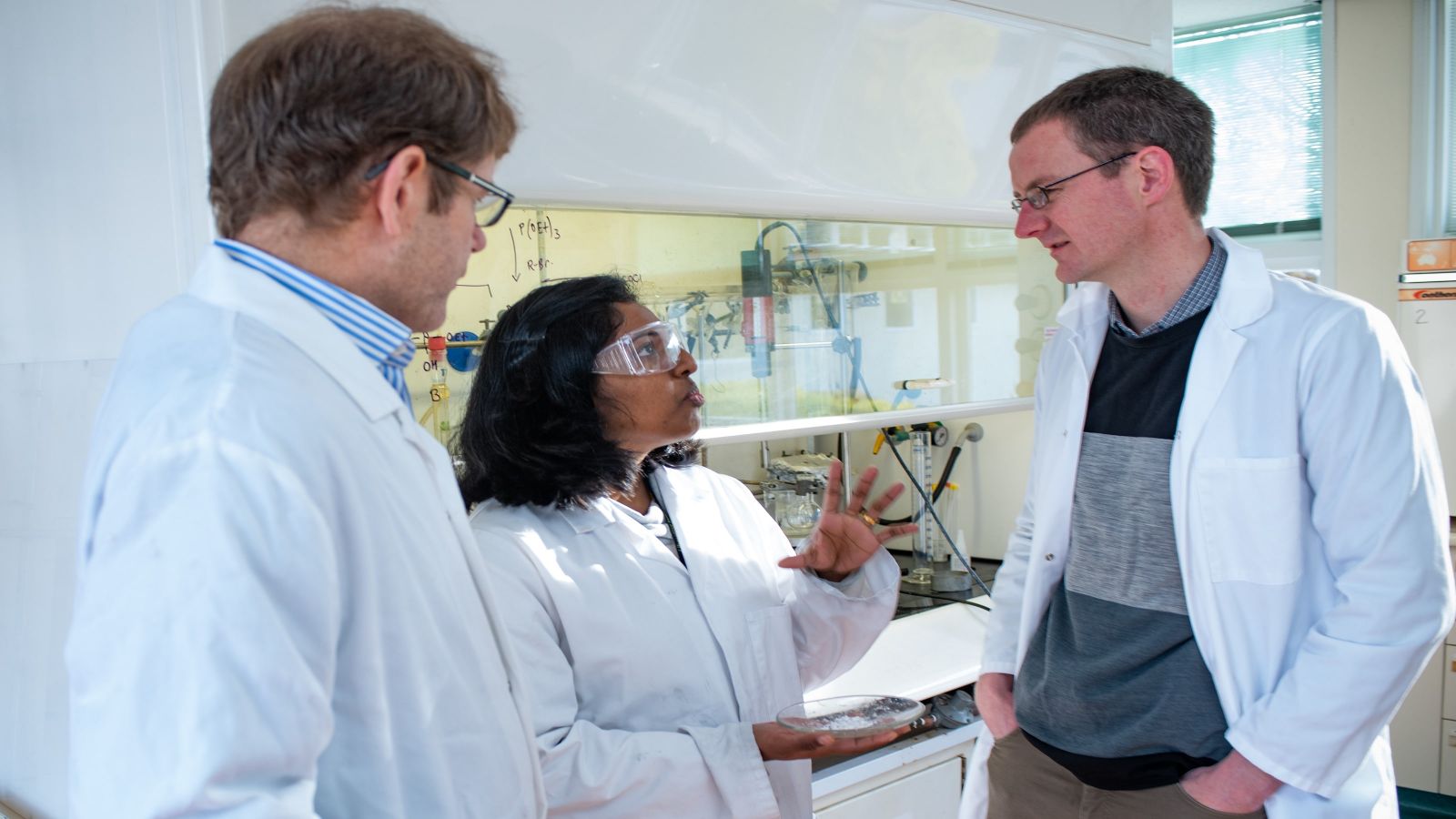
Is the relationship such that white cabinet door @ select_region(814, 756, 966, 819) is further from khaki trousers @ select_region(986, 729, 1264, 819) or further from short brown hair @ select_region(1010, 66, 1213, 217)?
short brown hair @ select_region(1010, 66, 1213, 217)

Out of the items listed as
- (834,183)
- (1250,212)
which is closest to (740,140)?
(834,183)

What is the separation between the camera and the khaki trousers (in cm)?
139

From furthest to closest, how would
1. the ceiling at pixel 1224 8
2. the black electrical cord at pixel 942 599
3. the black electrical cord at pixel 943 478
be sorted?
the ceiling at pixel 1224 8 → the black electrical cord at pixel 943 478 → the black electrical cord at pixel 942 599

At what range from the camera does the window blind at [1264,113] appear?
13.4 feet

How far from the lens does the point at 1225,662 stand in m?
1.35

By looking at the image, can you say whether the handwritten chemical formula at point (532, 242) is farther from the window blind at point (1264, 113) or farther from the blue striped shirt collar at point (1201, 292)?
the window blind at point (1264, 113)

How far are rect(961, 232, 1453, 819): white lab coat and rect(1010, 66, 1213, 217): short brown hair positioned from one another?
0.14m

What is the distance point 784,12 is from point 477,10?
0.67m

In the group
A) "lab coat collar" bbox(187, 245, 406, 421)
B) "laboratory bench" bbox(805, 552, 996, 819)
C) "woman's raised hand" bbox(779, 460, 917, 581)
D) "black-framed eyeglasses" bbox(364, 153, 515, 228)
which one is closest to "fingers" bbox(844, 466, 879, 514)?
"woman's raised hand" bbox(779, 460, 917, 581)

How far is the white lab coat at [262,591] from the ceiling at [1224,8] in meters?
4.10

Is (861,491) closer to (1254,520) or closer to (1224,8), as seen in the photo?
(1254,520)

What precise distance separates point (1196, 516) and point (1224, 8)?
11.3 ft

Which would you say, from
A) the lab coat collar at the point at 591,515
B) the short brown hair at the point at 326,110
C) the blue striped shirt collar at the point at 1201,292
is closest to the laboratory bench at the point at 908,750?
the lab coat collar at the point at 591,515

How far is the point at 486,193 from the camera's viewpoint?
2.79ft
